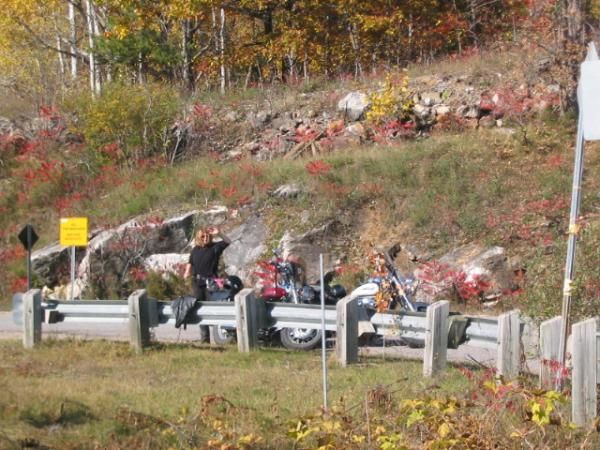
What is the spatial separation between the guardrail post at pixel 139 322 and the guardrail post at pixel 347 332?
288 cm

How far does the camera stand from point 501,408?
830 cm

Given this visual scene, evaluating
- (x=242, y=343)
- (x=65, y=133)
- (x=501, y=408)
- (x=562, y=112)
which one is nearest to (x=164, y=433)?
(x=501, y=408)

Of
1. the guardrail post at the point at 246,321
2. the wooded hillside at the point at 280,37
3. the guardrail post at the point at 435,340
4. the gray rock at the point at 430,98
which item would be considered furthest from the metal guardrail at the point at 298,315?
the wooded hillside at the point at 280,37

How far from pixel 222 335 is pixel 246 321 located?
161 centimetres

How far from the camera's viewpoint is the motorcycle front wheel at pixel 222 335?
52.7 feet

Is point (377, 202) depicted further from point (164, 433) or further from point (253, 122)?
point (164, 433)

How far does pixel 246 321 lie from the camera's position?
14.8 meters

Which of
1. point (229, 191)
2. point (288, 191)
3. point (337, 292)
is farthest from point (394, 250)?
point (229, 191)

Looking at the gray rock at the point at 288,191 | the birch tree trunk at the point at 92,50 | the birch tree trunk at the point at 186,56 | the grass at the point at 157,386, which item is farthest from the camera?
the birch tree trunk at the point at 92,50

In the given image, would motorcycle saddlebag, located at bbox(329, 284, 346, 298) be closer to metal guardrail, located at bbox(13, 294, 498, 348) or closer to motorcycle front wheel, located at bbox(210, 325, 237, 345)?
motorcycle front wheel, located at bbox(210, 325, 237, 345)

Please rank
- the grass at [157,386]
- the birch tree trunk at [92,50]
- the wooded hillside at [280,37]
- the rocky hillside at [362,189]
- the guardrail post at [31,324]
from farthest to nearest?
the birch tree trunk at [92,50] → the wooded hillside at [280,37] → the rocky hillside at [362,189] → the guardrail post at [31,324] → the grass at [157,386]

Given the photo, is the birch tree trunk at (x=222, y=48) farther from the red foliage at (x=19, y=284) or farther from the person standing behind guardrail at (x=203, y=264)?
the person standing behind guardrail at (x=203, y=264)

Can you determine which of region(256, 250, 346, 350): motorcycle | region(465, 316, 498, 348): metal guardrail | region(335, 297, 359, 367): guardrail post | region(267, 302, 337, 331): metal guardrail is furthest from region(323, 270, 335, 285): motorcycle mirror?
region(465, 316, 498, 348): metal guardrail

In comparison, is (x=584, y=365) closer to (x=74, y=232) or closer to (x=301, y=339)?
(x=301, y=339)
